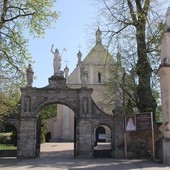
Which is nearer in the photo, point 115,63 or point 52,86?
point 52,86

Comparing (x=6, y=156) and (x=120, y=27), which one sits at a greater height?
(x=120, y=27)

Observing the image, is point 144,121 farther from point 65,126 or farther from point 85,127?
point 65,126

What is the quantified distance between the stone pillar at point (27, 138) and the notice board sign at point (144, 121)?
23.7ft

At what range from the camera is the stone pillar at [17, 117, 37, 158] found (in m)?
24.5

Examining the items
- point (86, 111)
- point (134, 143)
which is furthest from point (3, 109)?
point (134, 143)

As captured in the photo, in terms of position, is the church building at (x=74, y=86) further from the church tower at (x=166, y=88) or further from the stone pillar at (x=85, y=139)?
the church tower at (x=166, y=88)

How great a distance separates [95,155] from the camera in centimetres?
2480

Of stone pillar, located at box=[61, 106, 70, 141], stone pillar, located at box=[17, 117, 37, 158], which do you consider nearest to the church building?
stone pillar, located at box=[61, 106, 70, 141]

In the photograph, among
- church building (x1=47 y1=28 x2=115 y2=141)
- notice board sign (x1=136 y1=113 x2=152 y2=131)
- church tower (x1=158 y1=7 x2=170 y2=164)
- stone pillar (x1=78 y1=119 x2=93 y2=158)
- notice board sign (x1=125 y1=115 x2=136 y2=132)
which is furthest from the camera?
church building (x1=47 y1=28 x2=115 y2=141)

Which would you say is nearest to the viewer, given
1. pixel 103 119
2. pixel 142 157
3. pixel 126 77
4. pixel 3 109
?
pixel 3 109

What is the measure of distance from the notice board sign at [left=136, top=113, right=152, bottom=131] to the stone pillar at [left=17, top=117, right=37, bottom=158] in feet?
23.7

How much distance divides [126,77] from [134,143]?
5.68 m

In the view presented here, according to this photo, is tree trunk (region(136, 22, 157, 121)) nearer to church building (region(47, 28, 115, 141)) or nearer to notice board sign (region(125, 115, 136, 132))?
notice board sign (region(125, 115, 136, 132))

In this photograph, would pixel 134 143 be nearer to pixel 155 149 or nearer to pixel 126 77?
pixel 155 149
